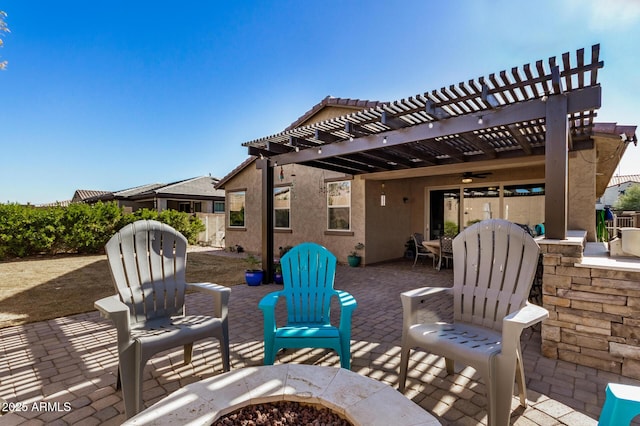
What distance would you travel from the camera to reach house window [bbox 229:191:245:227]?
11086 mm

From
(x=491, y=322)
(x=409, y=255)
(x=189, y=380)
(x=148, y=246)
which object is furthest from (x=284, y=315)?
(x=409, y=255)

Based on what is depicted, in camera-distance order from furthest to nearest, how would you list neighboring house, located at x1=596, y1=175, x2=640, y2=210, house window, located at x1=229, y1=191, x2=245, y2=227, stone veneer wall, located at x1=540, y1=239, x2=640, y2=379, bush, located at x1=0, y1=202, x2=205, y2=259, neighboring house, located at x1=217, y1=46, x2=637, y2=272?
1. neighboring house, located at x1=596, y1=175, x2=640, y2=210
2. house window, located at x1=229, y1=191, x2=245, y2=227
3. bush, located at x1=0, y1=202, x2=205, y2=259
4. neighboring house, located at x1=217, y1=46, x2=637, y2=272
5. stone veneer wall, located at x1=540, y1=239, x2=640, y2=379

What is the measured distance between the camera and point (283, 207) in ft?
32.1

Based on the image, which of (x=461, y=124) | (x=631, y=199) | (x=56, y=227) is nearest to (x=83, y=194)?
(x=56, y=227)

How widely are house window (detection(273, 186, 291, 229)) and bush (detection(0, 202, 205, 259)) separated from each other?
5.36m

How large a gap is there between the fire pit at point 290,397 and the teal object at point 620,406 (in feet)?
1.96

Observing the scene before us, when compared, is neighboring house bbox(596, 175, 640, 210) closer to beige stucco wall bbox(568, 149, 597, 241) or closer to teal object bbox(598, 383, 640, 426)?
beige stucco wall bbox(568, 149, 597, 241)

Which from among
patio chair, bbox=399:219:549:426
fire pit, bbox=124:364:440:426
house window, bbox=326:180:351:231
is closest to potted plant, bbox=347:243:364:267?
house window, bbox=326:180:351:231

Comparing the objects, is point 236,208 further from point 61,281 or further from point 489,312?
point 489,312

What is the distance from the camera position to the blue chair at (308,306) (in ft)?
7.82

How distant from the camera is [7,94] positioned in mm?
9703

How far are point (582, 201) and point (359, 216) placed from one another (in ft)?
14.8

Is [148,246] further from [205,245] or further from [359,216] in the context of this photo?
[205,245]

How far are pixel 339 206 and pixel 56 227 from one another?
9328mm
